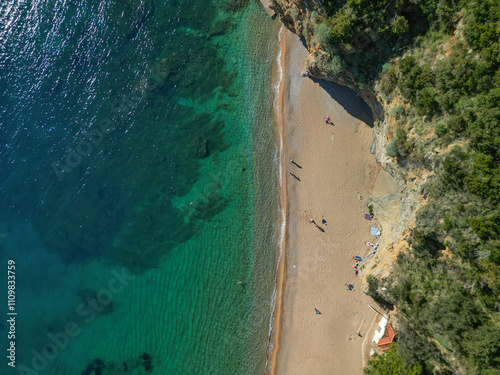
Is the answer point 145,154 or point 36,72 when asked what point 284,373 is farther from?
point 36,72

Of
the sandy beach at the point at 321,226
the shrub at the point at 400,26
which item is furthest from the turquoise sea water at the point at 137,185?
the shrub at the point at 400,26

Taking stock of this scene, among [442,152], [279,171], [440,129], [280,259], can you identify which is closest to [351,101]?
[279,171]

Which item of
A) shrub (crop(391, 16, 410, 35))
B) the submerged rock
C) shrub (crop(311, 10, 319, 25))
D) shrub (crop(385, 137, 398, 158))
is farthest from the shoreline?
shrub (crop(391, 16, 410, 35))

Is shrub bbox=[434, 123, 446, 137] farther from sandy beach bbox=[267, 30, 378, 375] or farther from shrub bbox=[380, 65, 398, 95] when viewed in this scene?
sandy beach bbox=[267, 30, 378, 375]

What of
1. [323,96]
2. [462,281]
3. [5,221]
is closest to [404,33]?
[323,96]

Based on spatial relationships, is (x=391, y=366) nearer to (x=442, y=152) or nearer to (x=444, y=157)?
(x=444, y=157)
